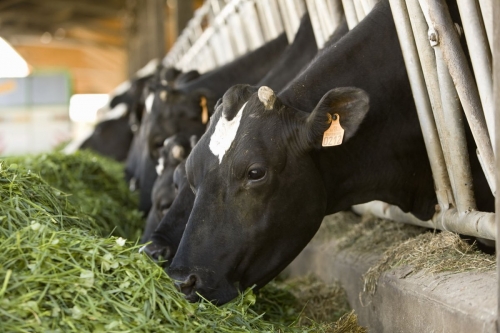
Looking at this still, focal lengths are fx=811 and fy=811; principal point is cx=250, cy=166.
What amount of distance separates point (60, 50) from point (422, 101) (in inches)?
1341

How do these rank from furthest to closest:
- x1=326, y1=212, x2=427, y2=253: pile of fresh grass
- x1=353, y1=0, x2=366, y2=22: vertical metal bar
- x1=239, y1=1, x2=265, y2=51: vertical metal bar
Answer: x1=239, y1=1, x2=265, y2=51: vertical metal bar
x1=353, y1=0, x2=366, y2=22: vertical metal bar
x1=326, y1=212, x2=427, y2=253: pile of fresh grass

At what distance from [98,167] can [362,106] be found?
335cm

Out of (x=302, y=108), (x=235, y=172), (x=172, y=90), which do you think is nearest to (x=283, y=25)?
(x=172, y=90)

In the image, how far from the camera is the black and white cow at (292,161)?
3.25 metres

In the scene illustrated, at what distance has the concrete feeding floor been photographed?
2.60 metres

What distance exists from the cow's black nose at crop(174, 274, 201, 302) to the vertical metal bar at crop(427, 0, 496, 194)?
1.16 metres

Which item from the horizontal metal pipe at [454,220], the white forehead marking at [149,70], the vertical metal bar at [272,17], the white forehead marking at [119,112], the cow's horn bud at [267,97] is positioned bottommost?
the horizontal metal pipe at [454,220]

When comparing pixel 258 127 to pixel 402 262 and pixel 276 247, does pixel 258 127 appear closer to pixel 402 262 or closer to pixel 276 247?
pixel 276 247

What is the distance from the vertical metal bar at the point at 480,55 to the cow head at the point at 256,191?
49cm

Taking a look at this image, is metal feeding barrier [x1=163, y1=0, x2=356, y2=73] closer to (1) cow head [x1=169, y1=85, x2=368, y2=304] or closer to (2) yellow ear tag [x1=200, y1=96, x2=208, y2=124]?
(2) yellow ear tag [x1=200, y1=96, x2=208, y2=124]

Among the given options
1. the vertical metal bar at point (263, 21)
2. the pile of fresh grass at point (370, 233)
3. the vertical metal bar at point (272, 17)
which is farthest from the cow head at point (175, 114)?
the pile of fresh grass at point (370, 233)

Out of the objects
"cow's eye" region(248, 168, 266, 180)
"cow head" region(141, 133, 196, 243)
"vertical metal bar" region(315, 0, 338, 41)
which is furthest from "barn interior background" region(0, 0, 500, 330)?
"cow head" region(141, 133, 196, 243)

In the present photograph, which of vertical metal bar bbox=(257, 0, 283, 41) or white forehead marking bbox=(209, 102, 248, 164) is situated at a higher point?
vertical metal bar bbox=(257, 0, 283, 41)

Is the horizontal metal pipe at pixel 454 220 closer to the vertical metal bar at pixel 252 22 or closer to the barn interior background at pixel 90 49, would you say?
the barn interior background at pixel 90 49
